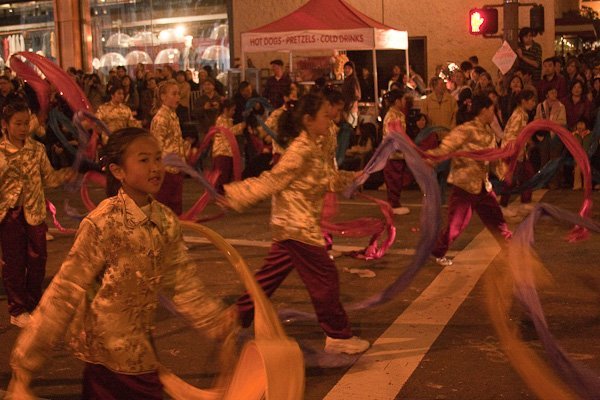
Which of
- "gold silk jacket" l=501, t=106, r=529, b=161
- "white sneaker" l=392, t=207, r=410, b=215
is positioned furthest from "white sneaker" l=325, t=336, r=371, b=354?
"white sneaker" l=392, t=207, r=410, b=215

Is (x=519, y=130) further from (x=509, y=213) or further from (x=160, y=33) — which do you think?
(x=160, y=33)

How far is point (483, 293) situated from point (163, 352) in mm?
2814

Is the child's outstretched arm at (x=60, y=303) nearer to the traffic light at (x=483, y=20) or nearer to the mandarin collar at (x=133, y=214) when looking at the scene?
the mandarin collar at (x=133, y=214)

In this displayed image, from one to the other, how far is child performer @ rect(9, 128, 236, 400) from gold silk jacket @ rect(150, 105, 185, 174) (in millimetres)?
5991

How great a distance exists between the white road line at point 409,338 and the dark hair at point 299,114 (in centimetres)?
152

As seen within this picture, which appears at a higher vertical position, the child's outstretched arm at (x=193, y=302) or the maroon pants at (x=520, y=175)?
the child's outstretched arm at (x=193, y=302)

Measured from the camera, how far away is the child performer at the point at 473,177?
28.4 feet

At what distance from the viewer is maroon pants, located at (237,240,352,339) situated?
6094 millimetres

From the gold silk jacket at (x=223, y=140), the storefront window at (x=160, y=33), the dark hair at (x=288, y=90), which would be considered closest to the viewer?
the gold silk jacket at (x=223, y=140)

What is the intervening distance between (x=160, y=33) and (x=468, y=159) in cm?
2058

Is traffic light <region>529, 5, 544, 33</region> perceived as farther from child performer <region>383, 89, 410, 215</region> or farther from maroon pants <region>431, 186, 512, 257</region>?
maroon pants <region>431, 186, 512, 257</region>

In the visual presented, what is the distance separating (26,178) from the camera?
7.22 metres

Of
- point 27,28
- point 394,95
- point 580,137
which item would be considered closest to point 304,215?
point 394,95

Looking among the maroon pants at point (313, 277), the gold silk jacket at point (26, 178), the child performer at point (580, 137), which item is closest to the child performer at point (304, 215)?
the maroon pants at point (313, 277)
